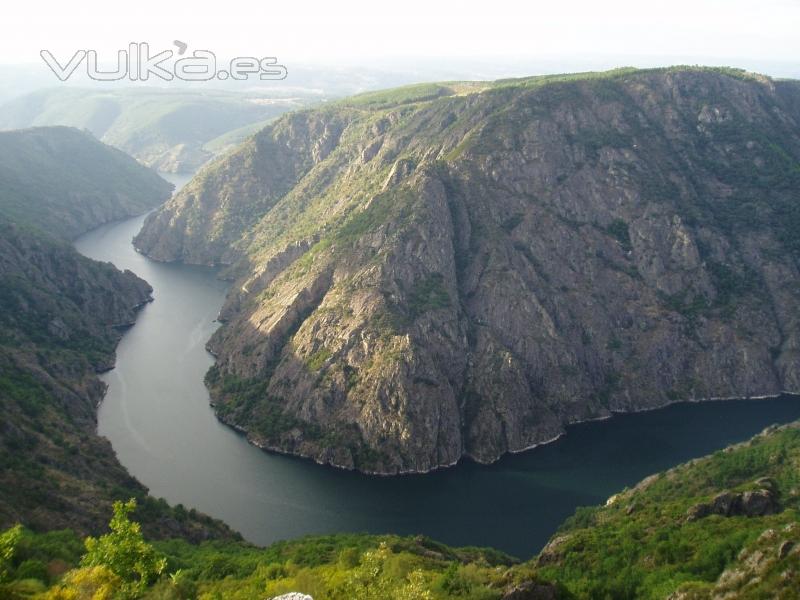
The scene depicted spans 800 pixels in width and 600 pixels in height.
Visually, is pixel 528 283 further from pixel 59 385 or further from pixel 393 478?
pixel 59 385

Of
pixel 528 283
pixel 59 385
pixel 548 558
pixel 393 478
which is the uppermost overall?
pixel 528 283

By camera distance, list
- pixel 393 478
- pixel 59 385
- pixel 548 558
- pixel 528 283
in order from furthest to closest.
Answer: pixel 528 283, pixel 59 385, pixel 393 478, pixel 548 558

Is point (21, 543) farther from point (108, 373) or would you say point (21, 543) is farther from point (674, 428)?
point (674, 428)

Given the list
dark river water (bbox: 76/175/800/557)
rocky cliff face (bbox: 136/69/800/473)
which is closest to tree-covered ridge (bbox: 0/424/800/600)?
dark river water (bbox: 76/175/800/557)

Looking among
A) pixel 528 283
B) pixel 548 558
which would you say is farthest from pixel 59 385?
pixel 548 558

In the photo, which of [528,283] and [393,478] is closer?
[393,478]

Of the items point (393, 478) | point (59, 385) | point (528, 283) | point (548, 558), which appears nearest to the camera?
point (548, 558)
